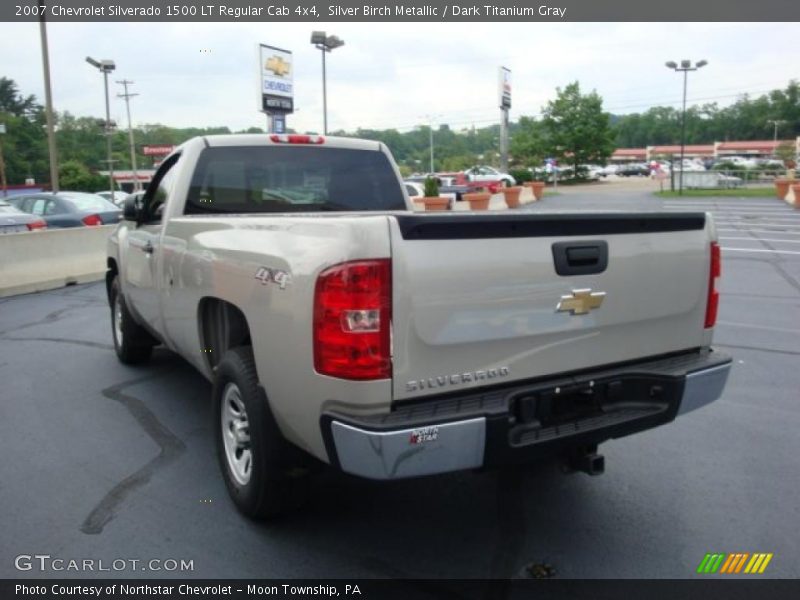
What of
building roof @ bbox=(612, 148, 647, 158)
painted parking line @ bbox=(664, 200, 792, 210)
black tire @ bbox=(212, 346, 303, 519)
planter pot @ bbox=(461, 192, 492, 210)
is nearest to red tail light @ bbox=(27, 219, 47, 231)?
black tire @ bbox=(212, 346, 303, 519)


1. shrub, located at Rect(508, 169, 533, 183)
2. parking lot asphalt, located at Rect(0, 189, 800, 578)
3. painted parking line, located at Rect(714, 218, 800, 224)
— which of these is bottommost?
parking lot asphalt, located at Rect(0, 189, 800, 578)

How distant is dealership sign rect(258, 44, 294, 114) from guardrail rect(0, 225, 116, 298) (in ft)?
47.8

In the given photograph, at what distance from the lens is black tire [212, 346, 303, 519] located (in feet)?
9.98

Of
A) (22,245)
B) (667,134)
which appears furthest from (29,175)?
(667,134)

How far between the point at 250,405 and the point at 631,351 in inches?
70.2

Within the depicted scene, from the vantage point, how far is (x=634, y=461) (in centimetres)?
417

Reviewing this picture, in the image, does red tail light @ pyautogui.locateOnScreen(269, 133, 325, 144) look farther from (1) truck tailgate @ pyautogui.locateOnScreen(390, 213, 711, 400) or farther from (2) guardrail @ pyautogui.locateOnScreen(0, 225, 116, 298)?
(2) guardrail @ pyautogui.locateOnScreen(0, 225, 116, 298)

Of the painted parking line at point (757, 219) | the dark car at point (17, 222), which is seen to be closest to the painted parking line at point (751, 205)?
the painted parking line at point (757, 219)

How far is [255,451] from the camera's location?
309 centimetres

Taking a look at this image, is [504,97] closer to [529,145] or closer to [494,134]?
[529,145]

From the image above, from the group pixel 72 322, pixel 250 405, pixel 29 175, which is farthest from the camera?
pixel 29 175

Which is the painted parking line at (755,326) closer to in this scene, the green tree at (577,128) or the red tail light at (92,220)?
the red tail light at (92,220)

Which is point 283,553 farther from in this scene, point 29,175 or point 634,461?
point 29,175

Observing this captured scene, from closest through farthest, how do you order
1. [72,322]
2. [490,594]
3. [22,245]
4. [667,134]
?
[490,594] < [72,322] < [22,245] < [667,134]
